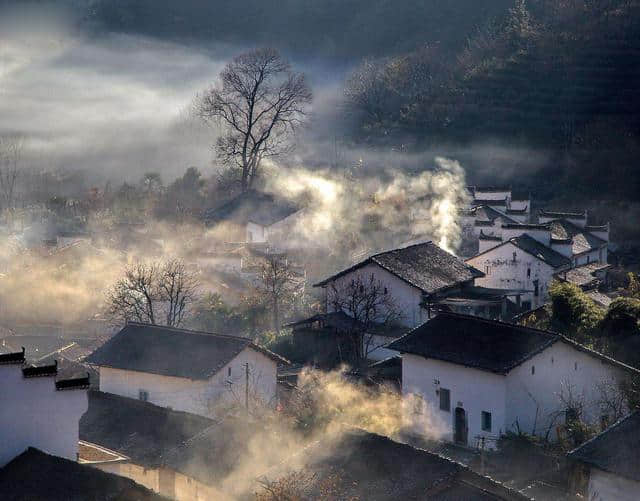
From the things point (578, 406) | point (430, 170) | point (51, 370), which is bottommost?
point (578, 406)

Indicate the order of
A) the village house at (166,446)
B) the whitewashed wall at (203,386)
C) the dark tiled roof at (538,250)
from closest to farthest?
the village house at (166,446), the whitewashed wall at (203,386), the dark tiled roof at (538,250)

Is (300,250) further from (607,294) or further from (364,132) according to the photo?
(364,132)

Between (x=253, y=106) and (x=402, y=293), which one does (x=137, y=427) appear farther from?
(x=253, y=106)

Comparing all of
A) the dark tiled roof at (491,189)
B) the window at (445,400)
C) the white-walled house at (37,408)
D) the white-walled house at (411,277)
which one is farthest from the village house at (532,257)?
the white-walled house at (37,408)

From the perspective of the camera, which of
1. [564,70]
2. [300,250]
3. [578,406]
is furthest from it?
[564,70]

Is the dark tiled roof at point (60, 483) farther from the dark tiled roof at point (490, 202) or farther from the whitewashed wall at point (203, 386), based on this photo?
the dark tiled roof at point (490, 202)

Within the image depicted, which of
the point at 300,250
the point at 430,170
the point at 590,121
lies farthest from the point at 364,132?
the point at 300,250
